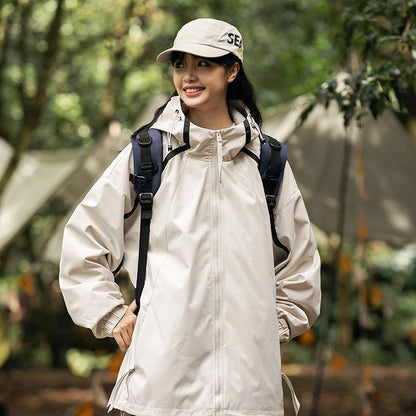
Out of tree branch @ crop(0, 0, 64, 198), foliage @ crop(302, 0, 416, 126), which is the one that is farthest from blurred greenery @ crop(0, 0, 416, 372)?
foliage @ crop(302, 0, 416, 126)

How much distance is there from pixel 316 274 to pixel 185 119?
2.11 feet

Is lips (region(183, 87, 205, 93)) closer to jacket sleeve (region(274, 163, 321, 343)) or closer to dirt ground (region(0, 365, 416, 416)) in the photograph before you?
jacket sleeve (region(274, 163, 321, 343))

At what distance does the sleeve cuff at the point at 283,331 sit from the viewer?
2539mm

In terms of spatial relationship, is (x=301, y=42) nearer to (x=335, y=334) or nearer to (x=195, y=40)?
(x=335, y=334)

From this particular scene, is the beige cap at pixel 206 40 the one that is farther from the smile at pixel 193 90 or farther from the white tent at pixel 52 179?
the white tent at pixel 52 179

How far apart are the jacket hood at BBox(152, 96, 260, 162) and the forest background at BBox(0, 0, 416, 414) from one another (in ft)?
13.1

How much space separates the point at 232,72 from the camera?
2586 millimetres

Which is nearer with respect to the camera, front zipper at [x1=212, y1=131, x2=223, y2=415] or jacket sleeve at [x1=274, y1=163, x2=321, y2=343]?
front zipper at [x1=212, y1=131, x2=223, y2=415]

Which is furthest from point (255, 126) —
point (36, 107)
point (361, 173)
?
point (36, 107)

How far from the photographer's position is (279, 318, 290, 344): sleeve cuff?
2539mm

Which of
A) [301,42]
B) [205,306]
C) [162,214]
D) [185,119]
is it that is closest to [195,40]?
[185,119]

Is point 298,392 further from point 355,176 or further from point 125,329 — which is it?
point 125,329

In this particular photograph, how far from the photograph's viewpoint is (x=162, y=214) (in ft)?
7.86

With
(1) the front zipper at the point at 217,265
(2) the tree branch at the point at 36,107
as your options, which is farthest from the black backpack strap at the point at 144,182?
(2) the tree branch at the point at 36,107
